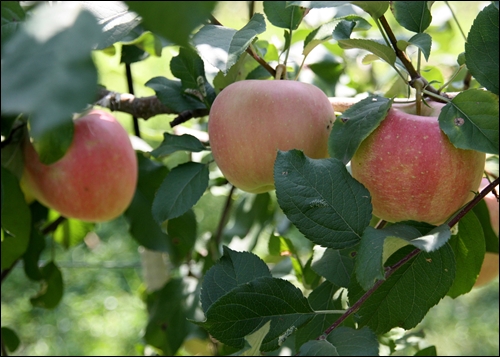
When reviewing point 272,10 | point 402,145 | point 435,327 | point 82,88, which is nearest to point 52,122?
point 82,88

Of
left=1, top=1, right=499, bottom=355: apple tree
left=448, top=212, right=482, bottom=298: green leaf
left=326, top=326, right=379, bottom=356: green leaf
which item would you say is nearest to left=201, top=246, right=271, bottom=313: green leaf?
left=1, top=1, right=499, bottom=355: apple tree

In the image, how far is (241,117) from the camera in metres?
0.66

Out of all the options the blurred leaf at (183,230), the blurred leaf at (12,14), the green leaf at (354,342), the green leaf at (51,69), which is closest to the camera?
the green leaf at (51,69)

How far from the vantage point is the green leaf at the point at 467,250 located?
622 mm

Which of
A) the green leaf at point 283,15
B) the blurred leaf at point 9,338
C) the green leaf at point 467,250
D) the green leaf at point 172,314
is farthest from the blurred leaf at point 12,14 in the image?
the blurred leaf at point 9,338

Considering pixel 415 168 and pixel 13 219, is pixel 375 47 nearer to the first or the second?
pixel 415 168

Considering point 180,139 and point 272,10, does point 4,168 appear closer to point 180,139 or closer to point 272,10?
point 180,139

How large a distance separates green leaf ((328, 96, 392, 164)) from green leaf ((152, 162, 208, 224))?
8.4 inches

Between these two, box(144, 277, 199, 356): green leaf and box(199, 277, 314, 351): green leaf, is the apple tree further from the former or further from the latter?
box(144, 277, 199, 356): green leaf

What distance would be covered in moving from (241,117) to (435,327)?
1833 mm

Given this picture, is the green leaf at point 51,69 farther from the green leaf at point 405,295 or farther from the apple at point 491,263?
the apple at point 491,263

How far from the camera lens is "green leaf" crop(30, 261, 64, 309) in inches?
47.2

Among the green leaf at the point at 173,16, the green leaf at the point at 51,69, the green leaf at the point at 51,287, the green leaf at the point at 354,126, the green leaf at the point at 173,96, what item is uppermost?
the green leaf at the point at 173,16

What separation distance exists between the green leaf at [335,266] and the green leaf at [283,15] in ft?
0.93
